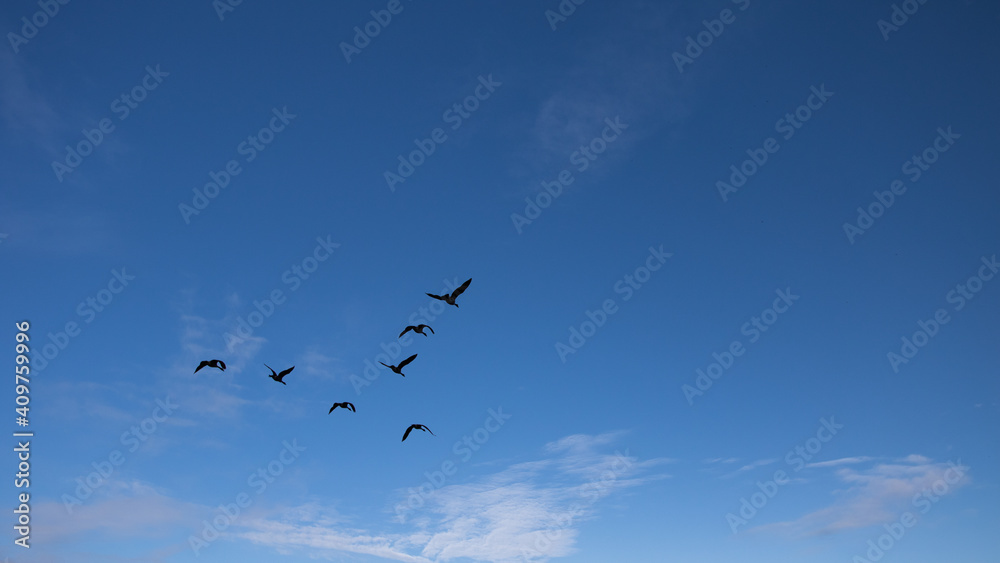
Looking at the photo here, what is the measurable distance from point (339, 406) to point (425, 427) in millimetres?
5379

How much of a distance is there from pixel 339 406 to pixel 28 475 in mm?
17806

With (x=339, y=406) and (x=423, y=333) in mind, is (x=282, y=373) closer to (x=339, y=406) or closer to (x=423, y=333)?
Answer: (x=339, y=406)

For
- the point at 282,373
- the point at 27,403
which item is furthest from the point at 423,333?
the point at 27,403

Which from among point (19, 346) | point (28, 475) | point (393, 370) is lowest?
point (28, 475)

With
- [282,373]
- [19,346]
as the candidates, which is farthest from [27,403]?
[282,373]

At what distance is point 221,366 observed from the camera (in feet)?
133

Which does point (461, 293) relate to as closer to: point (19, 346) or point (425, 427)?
point (425, 427)

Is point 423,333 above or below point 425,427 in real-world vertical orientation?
above

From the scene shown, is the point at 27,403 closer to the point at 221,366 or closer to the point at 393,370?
the point at 221,366

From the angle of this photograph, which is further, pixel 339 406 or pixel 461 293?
pixel 339 406

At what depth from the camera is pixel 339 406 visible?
41281mm

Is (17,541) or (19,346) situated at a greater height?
(19,346)

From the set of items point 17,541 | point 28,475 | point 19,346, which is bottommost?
point 17,541

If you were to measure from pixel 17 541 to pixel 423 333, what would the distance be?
82.2ft
